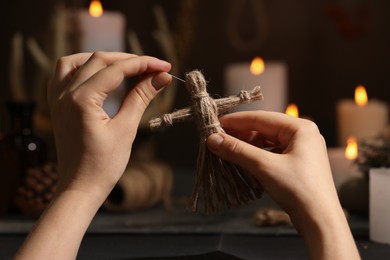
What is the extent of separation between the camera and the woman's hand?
0.71 meters

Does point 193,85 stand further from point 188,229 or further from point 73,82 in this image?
point 188,229

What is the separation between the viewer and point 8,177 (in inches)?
42.5

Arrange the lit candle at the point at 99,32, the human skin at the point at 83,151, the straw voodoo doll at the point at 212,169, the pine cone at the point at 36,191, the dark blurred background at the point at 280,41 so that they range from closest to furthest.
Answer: the human skin at the point at 83,151, the straw voodoo doll at the point at 212,169, the pine cone at the point at 36,191, the lit candle at the point at 99,32, the dark blurred background at the point at 280,41

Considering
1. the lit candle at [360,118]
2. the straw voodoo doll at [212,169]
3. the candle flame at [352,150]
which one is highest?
the straw voodoo doll at [212,169]

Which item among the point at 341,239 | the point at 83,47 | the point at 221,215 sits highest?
the point at 83,47

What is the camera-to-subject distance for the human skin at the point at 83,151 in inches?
27.0

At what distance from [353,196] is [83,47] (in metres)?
0.51

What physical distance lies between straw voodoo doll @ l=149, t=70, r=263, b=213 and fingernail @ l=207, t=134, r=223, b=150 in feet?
0.06

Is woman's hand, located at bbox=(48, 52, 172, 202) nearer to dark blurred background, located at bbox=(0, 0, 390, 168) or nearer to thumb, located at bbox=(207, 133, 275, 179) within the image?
thumb, located at bbox=(207, 133, 275, 179)

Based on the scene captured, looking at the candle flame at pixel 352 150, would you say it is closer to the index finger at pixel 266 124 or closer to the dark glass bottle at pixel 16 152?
the index finger at pixel 266 124

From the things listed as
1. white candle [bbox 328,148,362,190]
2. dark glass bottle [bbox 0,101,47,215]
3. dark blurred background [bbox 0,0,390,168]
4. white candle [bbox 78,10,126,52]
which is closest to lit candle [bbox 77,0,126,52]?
white candle [bbox 78,10,126,52]

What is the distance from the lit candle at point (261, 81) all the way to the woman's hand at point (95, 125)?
473 mm

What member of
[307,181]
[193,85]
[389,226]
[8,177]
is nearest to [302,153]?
[307,181]

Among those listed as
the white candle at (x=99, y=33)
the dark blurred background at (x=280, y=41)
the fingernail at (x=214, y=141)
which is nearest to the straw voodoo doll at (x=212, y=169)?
the fingernail at (x=214, y=141)
